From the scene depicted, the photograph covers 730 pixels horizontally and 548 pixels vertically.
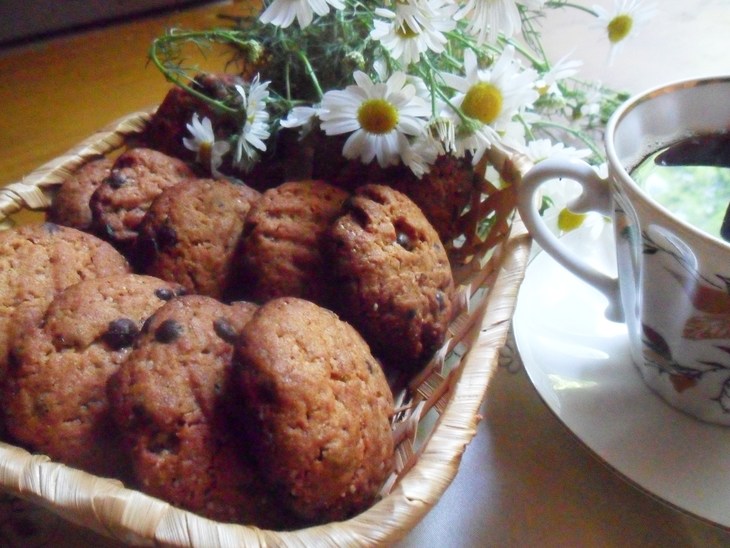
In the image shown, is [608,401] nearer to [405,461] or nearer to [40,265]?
[405,461]

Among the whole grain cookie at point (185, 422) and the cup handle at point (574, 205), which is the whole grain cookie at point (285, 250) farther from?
the cup handle at point (574, 205)

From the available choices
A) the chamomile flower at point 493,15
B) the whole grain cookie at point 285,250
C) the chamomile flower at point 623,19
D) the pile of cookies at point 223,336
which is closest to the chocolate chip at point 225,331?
the pile of cookies at point 223,336

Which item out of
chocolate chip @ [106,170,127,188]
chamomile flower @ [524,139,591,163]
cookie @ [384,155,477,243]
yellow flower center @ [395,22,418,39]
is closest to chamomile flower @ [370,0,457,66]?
yellow flower center @ [395,22,418,39]

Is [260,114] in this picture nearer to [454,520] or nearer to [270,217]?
[270,217]

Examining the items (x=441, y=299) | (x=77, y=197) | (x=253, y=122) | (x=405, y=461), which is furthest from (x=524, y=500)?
(x=77, y=197)

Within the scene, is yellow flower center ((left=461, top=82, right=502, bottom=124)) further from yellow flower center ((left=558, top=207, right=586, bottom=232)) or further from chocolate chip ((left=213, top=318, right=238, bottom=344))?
chocolate chip ((left=213, top=318, right=238, bottom=344))
